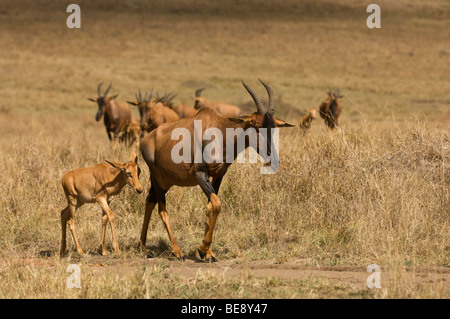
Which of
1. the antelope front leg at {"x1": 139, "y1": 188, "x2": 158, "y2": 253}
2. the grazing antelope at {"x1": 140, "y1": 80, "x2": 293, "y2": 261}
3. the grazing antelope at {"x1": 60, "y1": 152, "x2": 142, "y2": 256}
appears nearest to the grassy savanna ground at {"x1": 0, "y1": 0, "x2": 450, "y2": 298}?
the antelope front leg at {"x1": 139, "y1": 188, "x2": 158, "y2": 253}

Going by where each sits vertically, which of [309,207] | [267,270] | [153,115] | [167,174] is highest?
Answer: [153,115]

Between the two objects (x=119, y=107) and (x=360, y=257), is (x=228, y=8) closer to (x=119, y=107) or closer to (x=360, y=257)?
(x=119, y=107)

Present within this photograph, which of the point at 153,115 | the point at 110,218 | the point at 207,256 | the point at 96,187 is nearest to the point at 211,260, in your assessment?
the point at 207,256

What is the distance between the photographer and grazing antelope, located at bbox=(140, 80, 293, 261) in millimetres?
7168

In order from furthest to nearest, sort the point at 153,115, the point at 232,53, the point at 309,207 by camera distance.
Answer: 1. the point at 232,53
2. the point at 153,115
3. the point at 309,207

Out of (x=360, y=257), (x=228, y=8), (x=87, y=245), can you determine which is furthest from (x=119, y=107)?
(x=228, y=8)

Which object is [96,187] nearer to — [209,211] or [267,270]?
[209,211]

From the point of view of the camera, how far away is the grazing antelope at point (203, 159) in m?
7.17

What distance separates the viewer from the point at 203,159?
285 inches

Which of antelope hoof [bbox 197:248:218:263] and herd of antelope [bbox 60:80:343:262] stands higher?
herd of antelope [bbox 60:80:343:262]

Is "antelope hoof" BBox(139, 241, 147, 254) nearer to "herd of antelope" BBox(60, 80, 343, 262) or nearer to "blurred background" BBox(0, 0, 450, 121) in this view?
"herd of antelope" BBox(60, 80, 343, 262)

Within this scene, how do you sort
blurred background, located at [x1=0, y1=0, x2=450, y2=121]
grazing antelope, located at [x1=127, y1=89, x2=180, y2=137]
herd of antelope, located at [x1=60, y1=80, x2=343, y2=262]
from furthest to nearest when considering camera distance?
blurred background, located at [x1=0, y1=0, x2=450, y2=121], grazing antelope, located at [x1=127, y1=89, x2=180, y2=137], herd of antelope, located at [x1=60, y1=80, x2=343, y2=262]

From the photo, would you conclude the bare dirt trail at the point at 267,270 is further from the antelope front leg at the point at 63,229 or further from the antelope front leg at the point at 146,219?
the antelope front leg at the point at 146,219
